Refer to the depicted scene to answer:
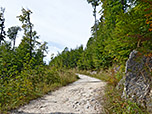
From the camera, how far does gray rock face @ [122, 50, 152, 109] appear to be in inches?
99.6

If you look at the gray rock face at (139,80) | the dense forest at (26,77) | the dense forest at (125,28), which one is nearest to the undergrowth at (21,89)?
the dense forest at (26,77)

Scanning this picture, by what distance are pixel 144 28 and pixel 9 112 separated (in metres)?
5.27

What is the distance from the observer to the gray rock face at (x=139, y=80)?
8.30ft

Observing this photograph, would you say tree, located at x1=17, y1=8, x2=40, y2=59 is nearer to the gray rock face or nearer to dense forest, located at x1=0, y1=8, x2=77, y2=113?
dense forest, located at x1=0, y1=8, x2=77, y2=113

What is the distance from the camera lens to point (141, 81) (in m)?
2.78

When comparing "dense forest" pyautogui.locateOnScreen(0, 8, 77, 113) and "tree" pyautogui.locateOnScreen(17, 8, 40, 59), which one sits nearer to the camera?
"dense forest" pyautogui.locateOnScreen(0, 8, 77, 113)

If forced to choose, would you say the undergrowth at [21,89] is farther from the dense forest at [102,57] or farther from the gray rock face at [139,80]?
the gray rock face at [139,80]

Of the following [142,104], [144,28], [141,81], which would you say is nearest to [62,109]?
[142,104]

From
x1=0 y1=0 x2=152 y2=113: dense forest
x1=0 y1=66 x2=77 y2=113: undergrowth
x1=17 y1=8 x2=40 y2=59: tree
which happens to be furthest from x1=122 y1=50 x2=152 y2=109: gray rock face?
x1=17 y1=8 x2=40 y2=59: tree

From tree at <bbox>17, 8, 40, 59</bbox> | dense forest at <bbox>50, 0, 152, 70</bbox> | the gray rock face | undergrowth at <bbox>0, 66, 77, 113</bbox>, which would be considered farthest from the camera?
tree at <bbox>17, 8, 40, 59</bbox>

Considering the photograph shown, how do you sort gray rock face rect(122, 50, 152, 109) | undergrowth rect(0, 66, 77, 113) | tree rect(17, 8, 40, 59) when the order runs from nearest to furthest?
gray rock face rect(122, 50, 152, 109), undergrowth rect(0, 66, 77, 113), tree rect(17, 8, 40, 59)

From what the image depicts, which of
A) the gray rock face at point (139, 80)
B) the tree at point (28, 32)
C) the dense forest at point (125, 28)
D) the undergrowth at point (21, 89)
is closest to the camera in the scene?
the gray rock face at point (139, 80)

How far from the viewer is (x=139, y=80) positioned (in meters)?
2.83

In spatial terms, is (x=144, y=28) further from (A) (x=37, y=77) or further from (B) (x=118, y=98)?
(A) (x=37, y=77)
